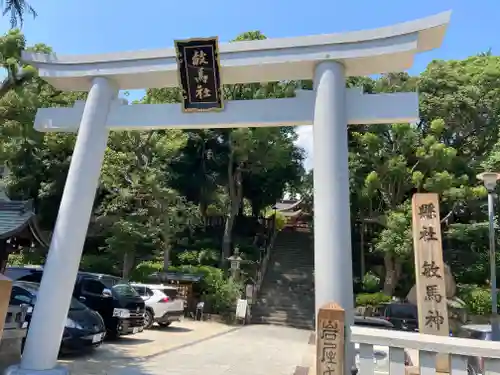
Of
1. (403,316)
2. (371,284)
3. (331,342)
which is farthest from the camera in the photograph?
(371,284)

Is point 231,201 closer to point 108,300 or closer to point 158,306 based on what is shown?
point 158,306

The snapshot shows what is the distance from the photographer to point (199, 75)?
22.8 ft

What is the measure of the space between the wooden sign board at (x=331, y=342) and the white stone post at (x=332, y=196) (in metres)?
1.02

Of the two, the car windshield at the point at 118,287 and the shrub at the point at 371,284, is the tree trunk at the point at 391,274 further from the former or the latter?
the car windshield at the point at 118,287

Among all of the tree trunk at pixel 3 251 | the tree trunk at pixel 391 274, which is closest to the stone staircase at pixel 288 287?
the tree trunk at pixel 391 274

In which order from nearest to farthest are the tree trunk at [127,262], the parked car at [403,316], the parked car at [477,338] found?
the parked car at [477,338], the parked car at [403,316], the tree trunk at [127,262]

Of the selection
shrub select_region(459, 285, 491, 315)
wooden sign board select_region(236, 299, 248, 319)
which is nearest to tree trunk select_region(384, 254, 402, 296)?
shrub select_region(459, 285, 491, 315)

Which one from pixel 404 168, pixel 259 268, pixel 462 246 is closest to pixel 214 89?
pixel 404 168

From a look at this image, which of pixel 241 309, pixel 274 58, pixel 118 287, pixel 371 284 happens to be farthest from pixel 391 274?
pixel 274 58

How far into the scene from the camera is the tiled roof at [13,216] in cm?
811

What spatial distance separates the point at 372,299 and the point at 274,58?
15.7 m

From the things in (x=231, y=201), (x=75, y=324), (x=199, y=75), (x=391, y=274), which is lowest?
(x=75, y=324)

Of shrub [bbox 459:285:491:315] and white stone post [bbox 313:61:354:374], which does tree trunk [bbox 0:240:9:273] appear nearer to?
white stone post [bbox 313:61:354:374]

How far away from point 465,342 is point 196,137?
72.9 ft
